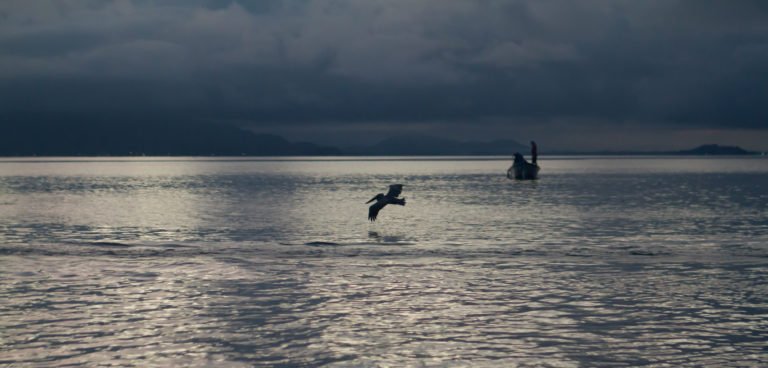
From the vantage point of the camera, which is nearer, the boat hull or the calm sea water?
the calm sea water

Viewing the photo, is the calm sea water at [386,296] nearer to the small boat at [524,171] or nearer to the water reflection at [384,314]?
the water reflection at [384,314]

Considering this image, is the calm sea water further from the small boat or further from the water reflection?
the small boat

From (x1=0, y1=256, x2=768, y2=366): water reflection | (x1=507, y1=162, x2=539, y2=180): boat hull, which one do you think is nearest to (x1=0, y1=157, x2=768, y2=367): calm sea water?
(x1=0, y1=256, x2=768, y2=366): water reflection

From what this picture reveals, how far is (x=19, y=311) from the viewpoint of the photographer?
715 inches

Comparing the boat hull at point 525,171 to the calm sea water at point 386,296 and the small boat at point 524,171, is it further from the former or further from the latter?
the calm sea water at point 386,296

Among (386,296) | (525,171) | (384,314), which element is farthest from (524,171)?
(384,314)

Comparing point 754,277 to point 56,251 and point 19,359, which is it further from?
point 56,251

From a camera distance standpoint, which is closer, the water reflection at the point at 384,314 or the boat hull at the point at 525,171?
the water reflection at the point at 384,314

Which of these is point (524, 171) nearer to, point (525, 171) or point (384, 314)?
point (525, 171)

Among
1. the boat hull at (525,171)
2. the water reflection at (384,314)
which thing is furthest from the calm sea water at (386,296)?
the boat hull at (525,171)

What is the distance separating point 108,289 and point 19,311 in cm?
310

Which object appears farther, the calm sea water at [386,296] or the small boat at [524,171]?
the small boat at [524,171]

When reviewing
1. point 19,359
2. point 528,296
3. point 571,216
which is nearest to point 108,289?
point 19,359

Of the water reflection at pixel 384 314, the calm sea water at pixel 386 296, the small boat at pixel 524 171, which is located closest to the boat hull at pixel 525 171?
the small boat at pixel 524 171
